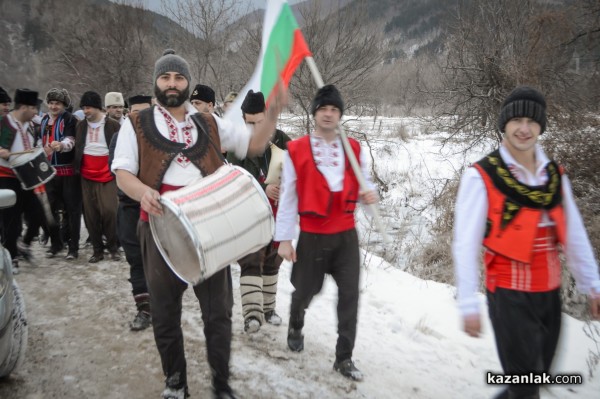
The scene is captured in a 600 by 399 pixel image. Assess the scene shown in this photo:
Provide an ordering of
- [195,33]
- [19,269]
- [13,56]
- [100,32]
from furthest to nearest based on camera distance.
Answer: [13,56] → [100,32] → [195,33] → [19,269]

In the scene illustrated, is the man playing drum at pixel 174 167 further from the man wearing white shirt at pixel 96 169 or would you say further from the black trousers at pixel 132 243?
the man wearing white shirt at pixel 96 169

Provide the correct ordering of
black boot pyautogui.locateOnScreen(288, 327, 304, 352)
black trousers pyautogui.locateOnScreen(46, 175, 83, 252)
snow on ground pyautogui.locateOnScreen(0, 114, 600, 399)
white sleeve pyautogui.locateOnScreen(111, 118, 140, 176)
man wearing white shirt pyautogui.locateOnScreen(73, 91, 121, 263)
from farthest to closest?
1. black trousers pyautogui.locateOnScreen(46, 175, 83, 252)
2. man wearing white shirt pyautogui.locateOnScreen(73, 91, 121, 263)
3. black boot pyautogui.locateOnScreen(288, 327, 304, 352)
4. snow on ground pyautogui.locateOnScreen(0, 114, 600, 399)
5. white sleeve pyautogui.locateOnScreen(111, 118, 140, 176)

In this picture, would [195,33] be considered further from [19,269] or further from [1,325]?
[1,325]

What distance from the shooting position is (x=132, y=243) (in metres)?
4.09

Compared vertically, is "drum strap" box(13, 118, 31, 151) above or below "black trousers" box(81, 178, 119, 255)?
above

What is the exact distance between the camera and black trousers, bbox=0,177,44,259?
17.2 ft

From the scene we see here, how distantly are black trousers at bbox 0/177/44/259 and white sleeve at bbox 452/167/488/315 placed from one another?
5453 millimetres

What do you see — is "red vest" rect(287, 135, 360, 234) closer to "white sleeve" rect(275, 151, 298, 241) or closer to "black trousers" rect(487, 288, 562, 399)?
"white sleeve" rect(275, 151, 298, 241)

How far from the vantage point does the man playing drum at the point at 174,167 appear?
2412mm

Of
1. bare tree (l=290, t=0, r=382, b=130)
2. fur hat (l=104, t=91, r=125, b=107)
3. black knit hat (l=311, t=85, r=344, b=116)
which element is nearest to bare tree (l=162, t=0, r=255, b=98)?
bare tree (l=290, t=0, r=382, b=130)

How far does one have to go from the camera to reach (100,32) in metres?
20.0

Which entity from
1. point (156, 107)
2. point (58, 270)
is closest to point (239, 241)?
point (156, 107)

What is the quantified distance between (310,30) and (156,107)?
864 cm

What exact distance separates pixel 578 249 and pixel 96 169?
217 inches
